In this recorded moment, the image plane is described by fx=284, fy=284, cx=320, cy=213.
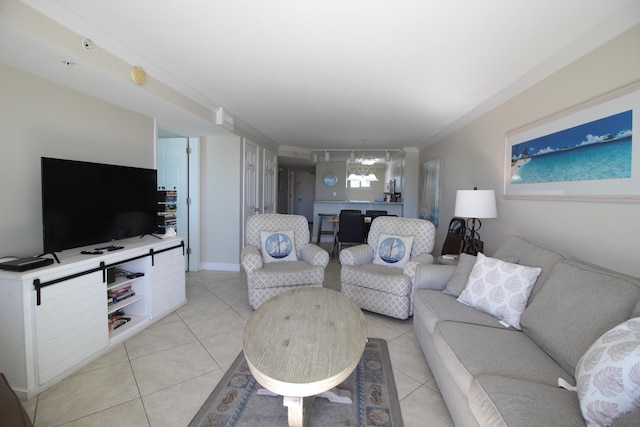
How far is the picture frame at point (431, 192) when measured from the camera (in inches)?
194

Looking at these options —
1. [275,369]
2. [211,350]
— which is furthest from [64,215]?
[275,369]

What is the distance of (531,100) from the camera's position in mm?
2465

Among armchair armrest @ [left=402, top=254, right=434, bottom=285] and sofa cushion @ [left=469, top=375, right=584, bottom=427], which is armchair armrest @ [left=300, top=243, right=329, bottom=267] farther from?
sofa cushion @ [left=469, top=375, right=584, bottom=427]

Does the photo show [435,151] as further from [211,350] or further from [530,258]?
[211,350]

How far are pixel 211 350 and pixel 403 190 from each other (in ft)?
17.7

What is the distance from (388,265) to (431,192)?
2781mm

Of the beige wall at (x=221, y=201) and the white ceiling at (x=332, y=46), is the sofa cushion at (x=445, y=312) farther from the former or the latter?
the beige wall at (x=221, y=201)

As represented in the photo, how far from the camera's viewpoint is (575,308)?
1338mm

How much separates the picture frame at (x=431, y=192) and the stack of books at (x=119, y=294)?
4487mm

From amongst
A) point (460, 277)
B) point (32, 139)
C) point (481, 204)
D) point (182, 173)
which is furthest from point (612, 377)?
point (182, 173)

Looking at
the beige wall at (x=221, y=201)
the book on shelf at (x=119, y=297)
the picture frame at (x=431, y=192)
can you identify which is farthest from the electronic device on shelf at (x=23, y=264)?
the picture frame at (x=431, y=192)

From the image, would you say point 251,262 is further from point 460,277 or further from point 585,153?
point 585,153

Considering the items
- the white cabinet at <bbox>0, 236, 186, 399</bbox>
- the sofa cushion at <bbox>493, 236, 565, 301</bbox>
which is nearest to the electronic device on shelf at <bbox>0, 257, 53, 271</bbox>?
the white cabinet at <bbox>0, 236, 186, 399</bbox>

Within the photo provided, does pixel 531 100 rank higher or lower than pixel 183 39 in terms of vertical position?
lower
